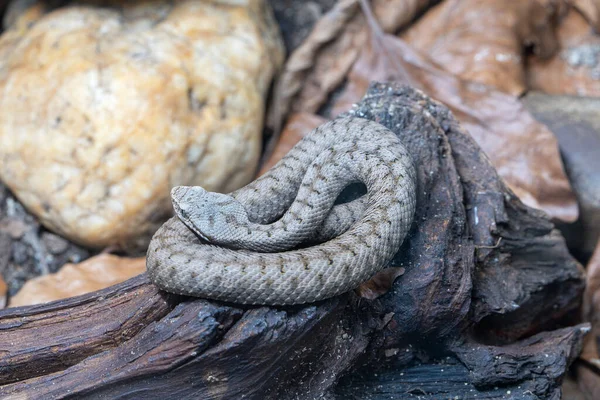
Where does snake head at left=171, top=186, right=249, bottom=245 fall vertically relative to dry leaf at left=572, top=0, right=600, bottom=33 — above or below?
above

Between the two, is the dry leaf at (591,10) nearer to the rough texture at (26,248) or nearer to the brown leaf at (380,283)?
the brown leaf at (380,283)

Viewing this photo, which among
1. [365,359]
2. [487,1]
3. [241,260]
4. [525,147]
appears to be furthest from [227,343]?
[487,1]

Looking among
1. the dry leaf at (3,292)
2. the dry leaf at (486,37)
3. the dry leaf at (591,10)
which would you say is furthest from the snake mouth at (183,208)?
the dry leaf at (591,10)

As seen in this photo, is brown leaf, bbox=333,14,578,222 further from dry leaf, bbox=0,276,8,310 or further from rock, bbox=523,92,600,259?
dry leaf, bbox=0,276,8,310

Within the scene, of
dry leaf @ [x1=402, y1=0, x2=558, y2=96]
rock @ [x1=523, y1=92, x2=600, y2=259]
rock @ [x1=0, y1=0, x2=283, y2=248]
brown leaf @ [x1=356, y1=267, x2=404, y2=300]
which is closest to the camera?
brown leaf @ [x1=356, y1=267, x2=404, y2=300]

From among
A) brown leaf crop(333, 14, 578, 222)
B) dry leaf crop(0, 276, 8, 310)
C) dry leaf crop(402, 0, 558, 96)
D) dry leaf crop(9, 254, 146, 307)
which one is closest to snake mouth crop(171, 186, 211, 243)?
dry leaf crop(9, 254, 146, 307)
